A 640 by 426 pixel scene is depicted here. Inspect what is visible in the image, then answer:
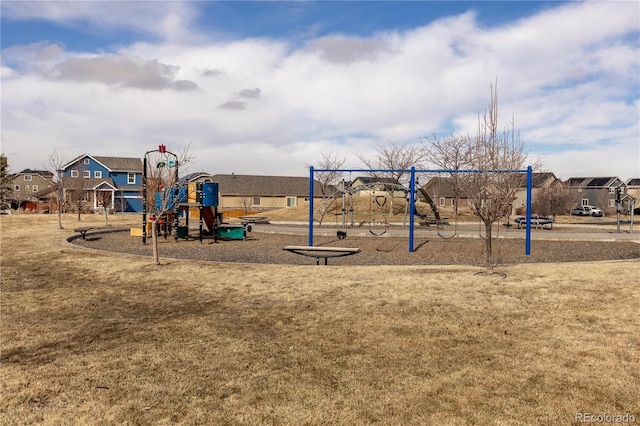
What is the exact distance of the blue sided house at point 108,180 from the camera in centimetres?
5219

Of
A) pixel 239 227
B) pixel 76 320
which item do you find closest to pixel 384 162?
pixel 239 227

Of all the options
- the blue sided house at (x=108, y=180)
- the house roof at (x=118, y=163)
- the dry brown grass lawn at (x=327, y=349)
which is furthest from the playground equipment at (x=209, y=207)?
the house roof at (x=118, y=163)

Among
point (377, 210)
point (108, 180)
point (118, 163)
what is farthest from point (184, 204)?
point (118, 163)

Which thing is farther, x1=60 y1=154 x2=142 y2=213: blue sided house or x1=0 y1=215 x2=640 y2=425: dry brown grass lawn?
x1=60 y1=154 x2=142 y2=213: blue sided house

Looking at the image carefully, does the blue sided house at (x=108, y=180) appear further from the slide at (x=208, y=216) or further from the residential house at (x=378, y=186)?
the slide at (x=208, y=216)

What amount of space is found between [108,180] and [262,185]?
2114 centimetres

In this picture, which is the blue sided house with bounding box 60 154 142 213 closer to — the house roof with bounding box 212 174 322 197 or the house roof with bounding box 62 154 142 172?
the house roof with bounding box 62 154 142 172

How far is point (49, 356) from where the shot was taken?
5.28 m

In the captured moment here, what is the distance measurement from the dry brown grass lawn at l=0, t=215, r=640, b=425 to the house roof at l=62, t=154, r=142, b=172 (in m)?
53.1

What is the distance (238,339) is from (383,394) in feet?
7.68

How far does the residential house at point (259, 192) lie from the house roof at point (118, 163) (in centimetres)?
1114

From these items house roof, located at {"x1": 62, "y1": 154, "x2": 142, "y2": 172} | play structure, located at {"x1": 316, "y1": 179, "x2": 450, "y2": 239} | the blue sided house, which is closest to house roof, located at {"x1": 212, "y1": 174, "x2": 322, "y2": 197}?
house roof, located at {"x1": 62, "y1": 154, "x2": 142, "y2": 172}

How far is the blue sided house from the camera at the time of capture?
52188mm

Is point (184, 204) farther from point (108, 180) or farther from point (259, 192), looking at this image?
A: point (259, 192)
